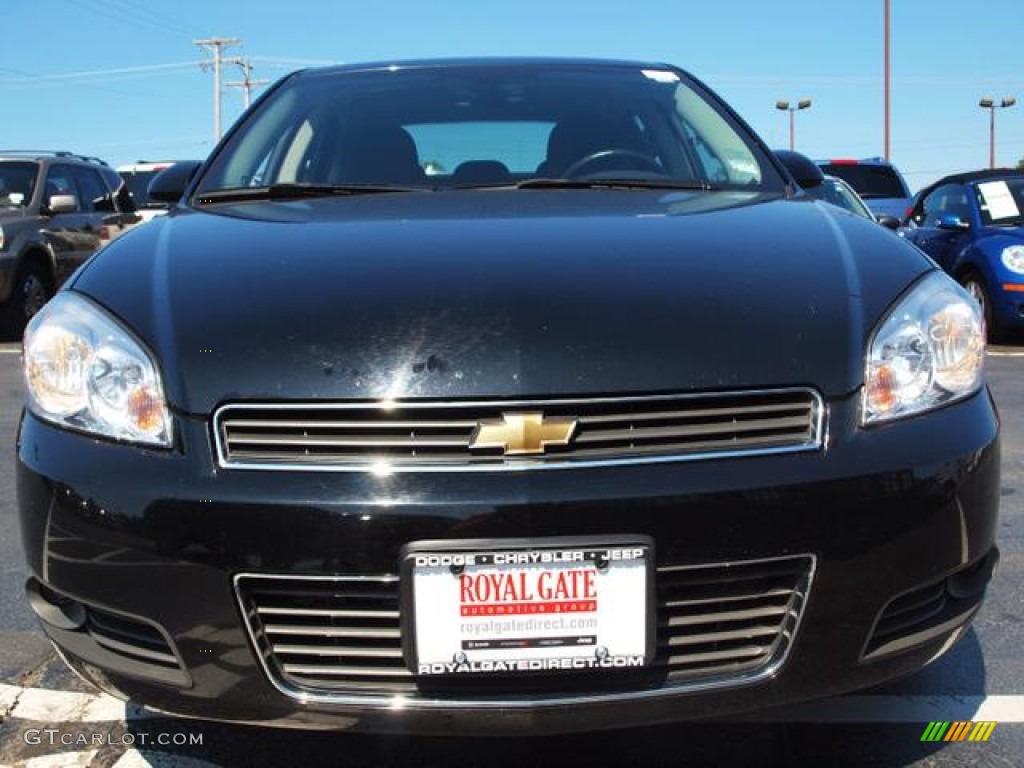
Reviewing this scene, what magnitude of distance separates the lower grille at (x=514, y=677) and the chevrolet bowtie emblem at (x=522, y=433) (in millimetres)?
255

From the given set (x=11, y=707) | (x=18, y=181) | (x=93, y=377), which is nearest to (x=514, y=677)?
(x=93, y=377)

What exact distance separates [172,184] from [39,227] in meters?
7.29

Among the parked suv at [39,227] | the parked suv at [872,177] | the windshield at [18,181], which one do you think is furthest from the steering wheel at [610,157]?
the parked suv at [872,177]

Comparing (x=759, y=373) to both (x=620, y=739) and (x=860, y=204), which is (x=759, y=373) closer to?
(x=620, y=739)

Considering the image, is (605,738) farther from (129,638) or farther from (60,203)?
(60,203)

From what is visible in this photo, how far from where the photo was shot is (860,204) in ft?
30.0

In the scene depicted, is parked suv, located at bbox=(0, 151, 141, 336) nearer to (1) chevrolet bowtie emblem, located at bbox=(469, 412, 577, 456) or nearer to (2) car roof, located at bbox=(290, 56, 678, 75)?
(2) car roof, located at bbox=(290, 56, 678, 75)

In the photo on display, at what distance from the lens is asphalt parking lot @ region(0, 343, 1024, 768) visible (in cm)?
216

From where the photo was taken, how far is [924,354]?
6.24 ft

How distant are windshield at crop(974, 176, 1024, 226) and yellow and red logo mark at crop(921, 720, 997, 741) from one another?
727 cm

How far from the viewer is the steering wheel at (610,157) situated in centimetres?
294

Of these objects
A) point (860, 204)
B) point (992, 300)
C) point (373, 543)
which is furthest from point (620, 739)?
point (860, 204)

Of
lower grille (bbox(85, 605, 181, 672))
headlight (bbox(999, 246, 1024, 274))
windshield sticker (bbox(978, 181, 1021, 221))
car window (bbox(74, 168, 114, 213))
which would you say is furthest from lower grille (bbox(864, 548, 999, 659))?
car window (bbox(74, 168, 114, 213))

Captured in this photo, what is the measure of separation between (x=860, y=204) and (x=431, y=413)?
26.7 feet
